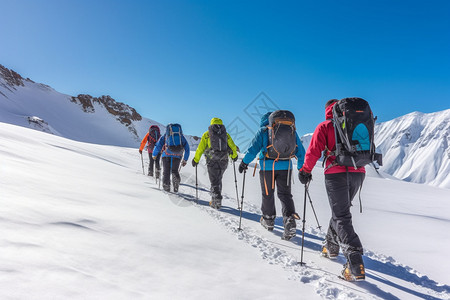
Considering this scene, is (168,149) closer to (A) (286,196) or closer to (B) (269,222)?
(B) (269,222)

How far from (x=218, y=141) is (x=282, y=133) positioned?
254 cm

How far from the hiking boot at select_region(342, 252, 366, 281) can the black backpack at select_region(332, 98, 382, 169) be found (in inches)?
44.9

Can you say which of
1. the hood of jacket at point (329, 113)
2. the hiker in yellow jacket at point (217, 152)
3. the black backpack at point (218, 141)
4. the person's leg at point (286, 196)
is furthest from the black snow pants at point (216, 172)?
the hood of jacket at point (329, 113)

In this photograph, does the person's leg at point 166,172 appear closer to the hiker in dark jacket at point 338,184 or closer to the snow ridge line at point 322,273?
the snow ridge line at point 322,273

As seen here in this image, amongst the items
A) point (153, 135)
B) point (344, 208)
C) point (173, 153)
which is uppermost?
point (153, 135)

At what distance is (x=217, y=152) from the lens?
7.11 m

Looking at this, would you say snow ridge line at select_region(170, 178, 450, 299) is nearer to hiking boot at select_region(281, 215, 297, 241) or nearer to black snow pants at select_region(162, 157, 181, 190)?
hiking boot at select_region(281, 215, 297, 241)

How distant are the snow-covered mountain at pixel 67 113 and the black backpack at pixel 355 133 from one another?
60928 millimetres

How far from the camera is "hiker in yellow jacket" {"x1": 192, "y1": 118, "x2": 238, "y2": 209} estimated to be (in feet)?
23.1

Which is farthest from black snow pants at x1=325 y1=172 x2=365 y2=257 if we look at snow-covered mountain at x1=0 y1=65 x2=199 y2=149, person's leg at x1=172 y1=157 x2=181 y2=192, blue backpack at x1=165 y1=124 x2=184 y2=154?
snow-covered mountain at x1=0 y1=65 x2=199 y2=149

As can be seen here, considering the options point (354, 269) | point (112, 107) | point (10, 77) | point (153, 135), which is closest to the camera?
point (354, 269)

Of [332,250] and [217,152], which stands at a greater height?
[217,152]

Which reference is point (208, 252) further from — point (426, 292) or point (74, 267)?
point (426, 292)

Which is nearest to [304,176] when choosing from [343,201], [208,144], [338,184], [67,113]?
[338,184]
